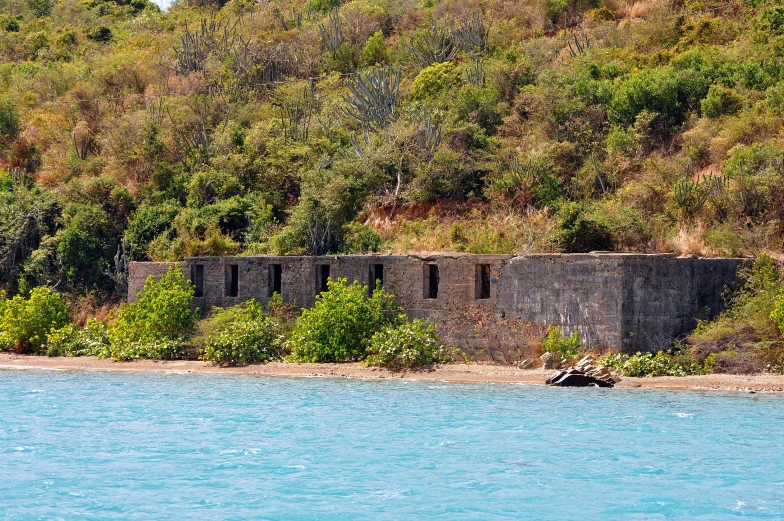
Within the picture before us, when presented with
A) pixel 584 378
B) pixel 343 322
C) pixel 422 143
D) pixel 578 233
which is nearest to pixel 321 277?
pixel 343 322

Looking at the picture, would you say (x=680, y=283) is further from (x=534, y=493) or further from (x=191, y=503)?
(x=191, y=503)

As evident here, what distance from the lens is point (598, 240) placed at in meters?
23.7

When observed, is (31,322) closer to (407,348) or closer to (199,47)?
(407,348)

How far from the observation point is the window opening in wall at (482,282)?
72.7 feet

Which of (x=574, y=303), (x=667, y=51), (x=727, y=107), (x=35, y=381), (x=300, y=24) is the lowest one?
(x=35, y=381)

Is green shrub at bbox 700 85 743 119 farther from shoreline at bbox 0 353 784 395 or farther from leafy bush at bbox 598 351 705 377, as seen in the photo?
shoreline at bbox 0 353 784 395

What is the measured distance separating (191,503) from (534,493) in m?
3.79

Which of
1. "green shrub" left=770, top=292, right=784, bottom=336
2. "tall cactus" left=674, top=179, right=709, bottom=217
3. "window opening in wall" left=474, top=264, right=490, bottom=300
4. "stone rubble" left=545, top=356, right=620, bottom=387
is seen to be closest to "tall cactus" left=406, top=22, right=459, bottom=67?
"tall cactus" left=674, top=179, right=709, bottom=217

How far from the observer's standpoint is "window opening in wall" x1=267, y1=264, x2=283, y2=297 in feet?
79.6

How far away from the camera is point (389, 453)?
13945 mm

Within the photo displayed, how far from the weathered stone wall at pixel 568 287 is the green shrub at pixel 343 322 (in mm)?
542

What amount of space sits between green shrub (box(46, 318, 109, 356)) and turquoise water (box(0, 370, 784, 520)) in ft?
17.6

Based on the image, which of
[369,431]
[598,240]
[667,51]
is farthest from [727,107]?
[369,431]

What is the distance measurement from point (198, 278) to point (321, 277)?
10.8 feet
